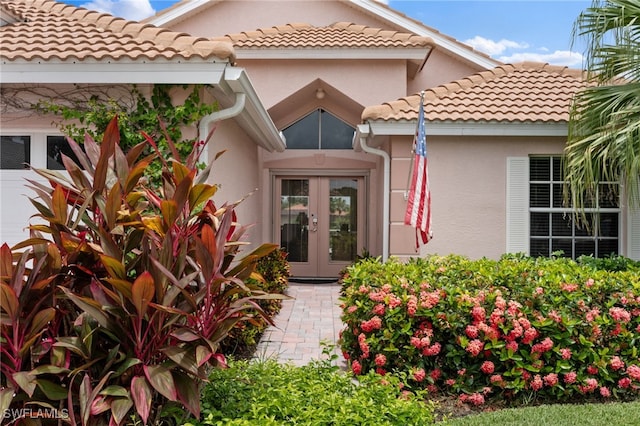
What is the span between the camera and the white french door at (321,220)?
13750mm

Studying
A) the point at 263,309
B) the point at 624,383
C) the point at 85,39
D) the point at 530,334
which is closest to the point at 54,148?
the point at 85,39

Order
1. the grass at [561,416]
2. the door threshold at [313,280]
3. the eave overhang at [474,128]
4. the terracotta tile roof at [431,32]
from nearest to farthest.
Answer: the grass at [561,416], the eave overhang at [474,128], the door threshold at [313,280], the terracotta tile roof at [431,32]

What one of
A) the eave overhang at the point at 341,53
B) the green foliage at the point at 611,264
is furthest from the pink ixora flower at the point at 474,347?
the eave overhang at the point at 341,53

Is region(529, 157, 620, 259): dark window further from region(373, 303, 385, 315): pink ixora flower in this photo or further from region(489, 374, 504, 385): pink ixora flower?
region(373, 303, 385, 315): pink ixora flower

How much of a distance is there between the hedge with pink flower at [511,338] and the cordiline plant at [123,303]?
2.13 metres

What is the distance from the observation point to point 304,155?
13.7m

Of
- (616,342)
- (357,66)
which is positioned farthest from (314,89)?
(616,342)

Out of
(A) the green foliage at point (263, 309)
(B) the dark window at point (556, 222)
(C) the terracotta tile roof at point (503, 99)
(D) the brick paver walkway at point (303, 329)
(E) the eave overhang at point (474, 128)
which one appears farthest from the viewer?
(B) the dark window at point (556, 222)

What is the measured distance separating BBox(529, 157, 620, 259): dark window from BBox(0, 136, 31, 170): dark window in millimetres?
8423

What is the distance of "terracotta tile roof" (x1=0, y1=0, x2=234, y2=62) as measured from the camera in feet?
19.6

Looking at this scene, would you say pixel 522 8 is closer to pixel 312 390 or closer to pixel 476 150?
pixel 476 150

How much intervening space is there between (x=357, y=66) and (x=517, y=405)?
9.71 meters

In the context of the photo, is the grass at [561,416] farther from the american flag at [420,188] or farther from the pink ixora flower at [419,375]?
the american flag at [420,188]

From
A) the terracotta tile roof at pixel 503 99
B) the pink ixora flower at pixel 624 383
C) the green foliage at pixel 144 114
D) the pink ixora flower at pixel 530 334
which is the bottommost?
the pink ixora flower at pixel 624 383
